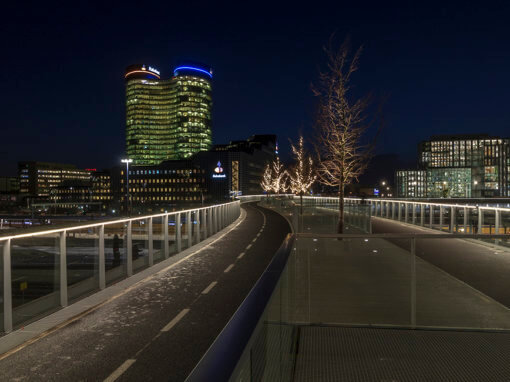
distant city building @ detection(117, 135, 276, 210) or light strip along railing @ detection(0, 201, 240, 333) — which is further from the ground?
distant city building @ detection(117, 135, 276, 210)

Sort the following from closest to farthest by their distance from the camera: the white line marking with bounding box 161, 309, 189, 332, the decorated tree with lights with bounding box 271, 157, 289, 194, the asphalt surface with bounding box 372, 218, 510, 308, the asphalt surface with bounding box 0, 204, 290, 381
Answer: the asphalt surface with bounding box 0, 204, 290, 381
the asphalt surface with bounding box 372, 218, 510, 308
the white line marking with bounding box 161, 309, 189, 332
the decorated tree with lights with bounding box 271, 157, 289, 194

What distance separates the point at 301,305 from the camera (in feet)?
17.7

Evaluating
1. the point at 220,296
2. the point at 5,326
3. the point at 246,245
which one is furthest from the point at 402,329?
the point at 246,245

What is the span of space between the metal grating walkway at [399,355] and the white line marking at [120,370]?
6.95ft

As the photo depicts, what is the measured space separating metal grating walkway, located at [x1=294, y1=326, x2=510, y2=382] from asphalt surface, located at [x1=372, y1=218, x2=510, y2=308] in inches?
22.1

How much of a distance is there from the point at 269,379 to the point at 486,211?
53.8 feet

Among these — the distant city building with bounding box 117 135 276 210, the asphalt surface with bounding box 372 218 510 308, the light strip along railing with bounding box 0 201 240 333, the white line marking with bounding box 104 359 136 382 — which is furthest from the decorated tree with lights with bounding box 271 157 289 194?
the distant city building with bounding box 117 135 276 210

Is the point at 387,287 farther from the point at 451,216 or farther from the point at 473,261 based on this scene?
the point at 451,216

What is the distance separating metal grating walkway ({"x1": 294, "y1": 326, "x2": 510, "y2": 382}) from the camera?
4.20 meters

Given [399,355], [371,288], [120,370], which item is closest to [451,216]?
[371,288]

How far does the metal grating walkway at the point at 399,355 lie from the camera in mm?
4199

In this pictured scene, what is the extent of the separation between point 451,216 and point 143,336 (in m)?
17.5

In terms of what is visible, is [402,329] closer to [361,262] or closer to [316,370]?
[361,262]

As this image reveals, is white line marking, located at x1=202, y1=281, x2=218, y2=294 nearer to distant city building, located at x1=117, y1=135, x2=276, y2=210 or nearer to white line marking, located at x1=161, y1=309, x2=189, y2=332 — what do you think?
white line marking, located at x1=161, y1=309, x2=189, y2=332
